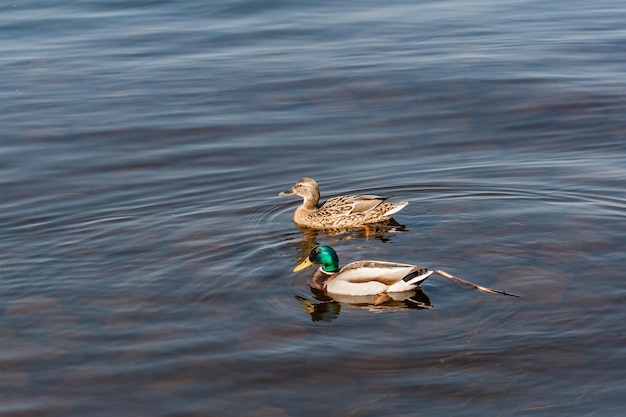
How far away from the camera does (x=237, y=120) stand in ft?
60.5

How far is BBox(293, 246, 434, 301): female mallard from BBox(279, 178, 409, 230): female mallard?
1761mm

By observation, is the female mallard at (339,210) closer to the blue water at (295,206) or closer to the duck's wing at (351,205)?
the duck's wing at (351,205)

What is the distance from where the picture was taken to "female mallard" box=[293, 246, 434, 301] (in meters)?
11.1

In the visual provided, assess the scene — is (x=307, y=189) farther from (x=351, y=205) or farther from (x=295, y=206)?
(x=351, y=205)

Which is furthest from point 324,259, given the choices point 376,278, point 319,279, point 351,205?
A: point 351,205

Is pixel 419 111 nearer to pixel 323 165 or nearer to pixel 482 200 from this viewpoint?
pixel 323 165

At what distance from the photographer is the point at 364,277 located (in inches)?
445

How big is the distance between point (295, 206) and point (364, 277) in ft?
12.1

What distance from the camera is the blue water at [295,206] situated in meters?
9.51

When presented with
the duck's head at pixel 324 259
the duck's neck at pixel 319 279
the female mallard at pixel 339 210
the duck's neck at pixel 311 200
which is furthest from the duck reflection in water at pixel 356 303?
the duck's neck at pixel 311 200

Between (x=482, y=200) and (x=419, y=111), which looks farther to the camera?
(x=419, y=111)

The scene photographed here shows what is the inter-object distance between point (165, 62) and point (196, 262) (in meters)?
10.8

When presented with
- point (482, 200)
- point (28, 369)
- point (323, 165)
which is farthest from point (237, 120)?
point (28, 369)

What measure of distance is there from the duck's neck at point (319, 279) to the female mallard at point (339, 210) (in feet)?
6.42
